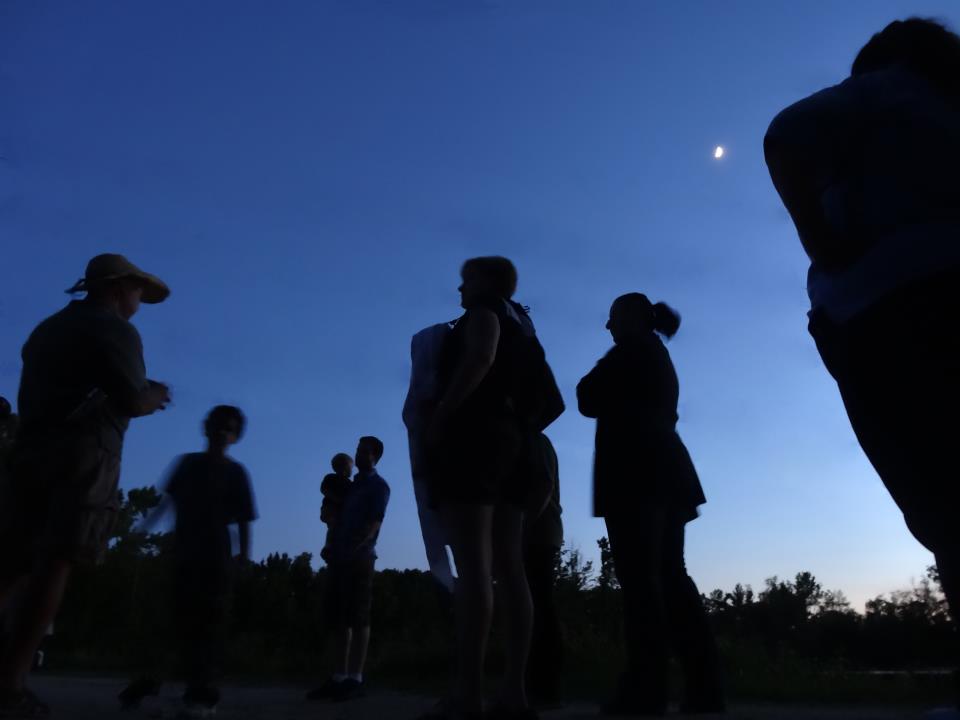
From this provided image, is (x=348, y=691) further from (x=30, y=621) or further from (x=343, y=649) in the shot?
(x=30, y=621)

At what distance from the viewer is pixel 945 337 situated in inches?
70.7

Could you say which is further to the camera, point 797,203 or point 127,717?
point 127,717

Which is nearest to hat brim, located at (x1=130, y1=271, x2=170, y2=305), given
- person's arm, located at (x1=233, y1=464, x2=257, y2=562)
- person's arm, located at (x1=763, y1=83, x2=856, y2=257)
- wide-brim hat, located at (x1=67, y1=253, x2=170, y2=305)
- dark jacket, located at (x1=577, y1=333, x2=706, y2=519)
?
wide-brim hat, located at (x1=67, y1=253, x2=170, y2=305)

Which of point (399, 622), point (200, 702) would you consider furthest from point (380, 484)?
point (399, 622)

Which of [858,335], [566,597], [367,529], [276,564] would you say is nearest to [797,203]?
[858,335]

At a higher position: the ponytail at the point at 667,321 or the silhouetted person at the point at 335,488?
the ponytail at the point at 667,321

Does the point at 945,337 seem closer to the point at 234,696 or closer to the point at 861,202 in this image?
the point at 861,202

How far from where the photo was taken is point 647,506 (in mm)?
4262

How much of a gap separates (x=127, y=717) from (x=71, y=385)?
1599 millimetres

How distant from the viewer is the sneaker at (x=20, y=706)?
326cm

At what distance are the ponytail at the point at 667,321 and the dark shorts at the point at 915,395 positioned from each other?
304cm

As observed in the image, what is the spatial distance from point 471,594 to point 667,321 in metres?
2.30

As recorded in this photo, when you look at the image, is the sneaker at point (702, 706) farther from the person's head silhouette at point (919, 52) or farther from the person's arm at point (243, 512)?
the person's head silhouette at point (919, 52)

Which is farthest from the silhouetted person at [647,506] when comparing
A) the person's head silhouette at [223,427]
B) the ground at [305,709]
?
the person's head silhouette at [223,427]
